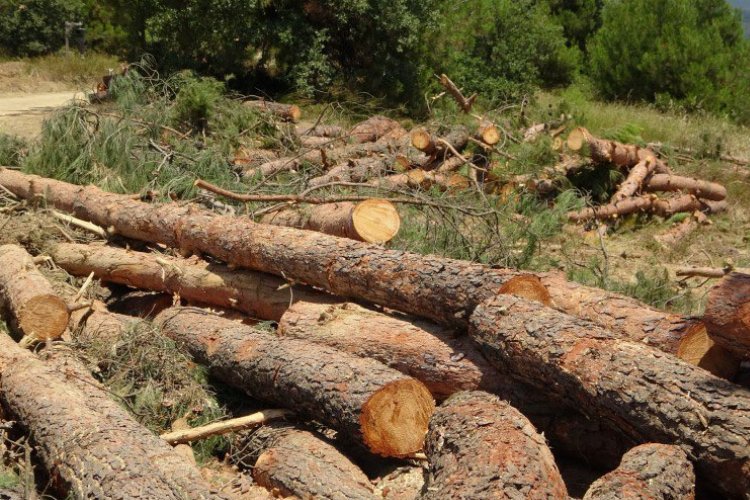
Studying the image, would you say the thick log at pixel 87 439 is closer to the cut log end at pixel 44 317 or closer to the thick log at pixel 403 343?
the cut log end at pixel 44 317

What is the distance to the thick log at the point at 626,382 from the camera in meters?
4.03

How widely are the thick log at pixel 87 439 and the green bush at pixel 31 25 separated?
17.9 m

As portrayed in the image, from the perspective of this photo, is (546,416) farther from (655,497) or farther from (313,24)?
(313,24)

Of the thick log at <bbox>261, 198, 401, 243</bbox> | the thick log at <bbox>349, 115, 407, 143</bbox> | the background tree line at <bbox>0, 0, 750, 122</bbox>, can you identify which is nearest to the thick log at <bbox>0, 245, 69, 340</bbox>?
the thick log at <bbox>261, 198, 401, 243</bbox>

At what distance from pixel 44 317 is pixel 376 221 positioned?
2.31m

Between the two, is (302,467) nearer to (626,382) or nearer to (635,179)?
(626,382)

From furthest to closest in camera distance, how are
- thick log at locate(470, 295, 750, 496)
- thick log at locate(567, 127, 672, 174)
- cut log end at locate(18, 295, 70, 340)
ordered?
thick log at locate(567, 127, 672, 174), cut log end at locate(18, 295, 70, 340), thick log at locate(470, 295, 750, 496)

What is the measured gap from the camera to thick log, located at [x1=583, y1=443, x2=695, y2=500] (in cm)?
389

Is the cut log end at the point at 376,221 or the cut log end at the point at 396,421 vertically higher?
the cut log end at the point at 376,221

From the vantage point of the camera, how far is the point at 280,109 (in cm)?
1278

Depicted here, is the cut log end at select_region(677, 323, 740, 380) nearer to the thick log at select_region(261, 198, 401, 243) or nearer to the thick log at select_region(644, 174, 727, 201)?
the thick log at select_region(261, 198, 401, 243)

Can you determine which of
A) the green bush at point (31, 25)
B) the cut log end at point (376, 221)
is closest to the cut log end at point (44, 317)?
the cut log end at point (376, 221)

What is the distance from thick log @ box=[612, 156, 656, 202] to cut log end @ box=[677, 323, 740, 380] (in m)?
5.54

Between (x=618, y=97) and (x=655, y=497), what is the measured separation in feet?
50.7
